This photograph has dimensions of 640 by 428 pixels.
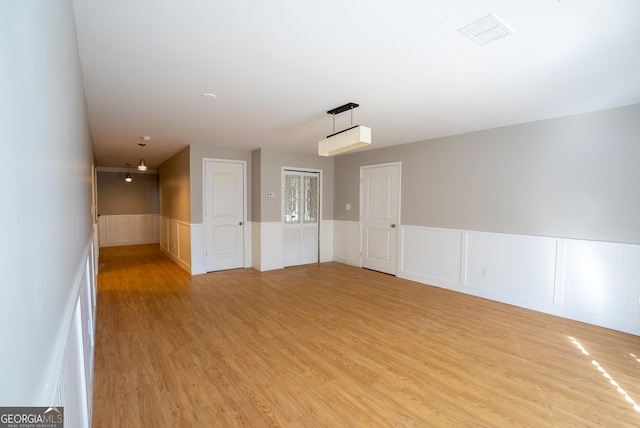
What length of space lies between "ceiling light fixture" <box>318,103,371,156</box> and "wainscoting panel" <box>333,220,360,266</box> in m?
3.28

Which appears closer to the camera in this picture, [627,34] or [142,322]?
[627,34]

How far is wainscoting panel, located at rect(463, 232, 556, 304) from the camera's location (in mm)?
3998

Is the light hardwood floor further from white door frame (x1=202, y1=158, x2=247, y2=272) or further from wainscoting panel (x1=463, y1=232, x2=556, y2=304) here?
white door frame (x1=202, y1=158, x2=247, y2=272)

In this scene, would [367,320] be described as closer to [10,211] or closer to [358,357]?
[358,357]

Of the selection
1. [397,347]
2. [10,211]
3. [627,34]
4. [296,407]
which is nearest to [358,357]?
[397,347]

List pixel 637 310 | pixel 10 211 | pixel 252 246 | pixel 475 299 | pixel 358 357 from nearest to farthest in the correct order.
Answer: pixel 10 211
pixel 358 357
pixel 637 310
pixel 475 299
pixel 252 246

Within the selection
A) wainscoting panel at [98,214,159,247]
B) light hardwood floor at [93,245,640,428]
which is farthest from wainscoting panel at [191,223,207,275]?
wainscoting panel at [98,214,159,247]

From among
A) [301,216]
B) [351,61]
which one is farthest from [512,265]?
[301,216]

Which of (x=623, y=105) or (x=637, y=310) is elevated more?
(x=623, y=105)

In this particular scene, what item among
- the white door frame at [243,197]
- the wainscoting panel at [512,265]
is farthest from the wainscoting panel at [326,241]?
the wainscoting panel at [512,265]

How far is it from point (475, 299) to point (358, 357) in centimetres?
256

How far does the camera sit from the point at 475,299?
452cm

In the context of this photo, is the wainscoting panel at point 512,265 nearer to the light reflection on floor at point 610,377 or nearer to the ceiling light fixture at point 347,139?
the light reflection on floor at point 610,377

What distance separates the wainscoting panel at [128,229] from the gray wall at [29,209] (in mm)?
10052
